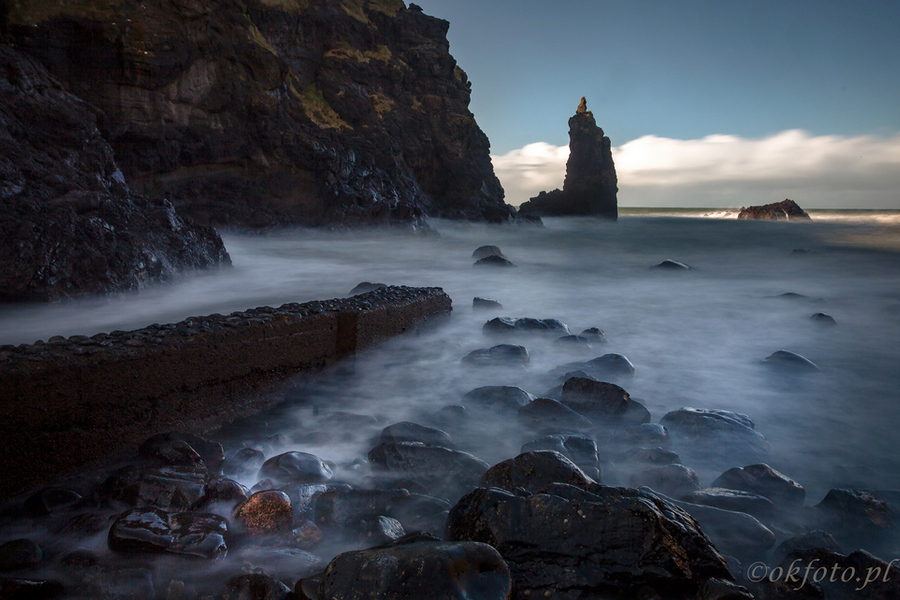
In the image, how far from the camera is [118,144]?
38.4 feet

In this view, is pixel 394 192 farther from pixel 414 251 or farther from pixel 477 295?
pixel 477 295

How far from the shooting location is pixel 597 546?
4.68 feet

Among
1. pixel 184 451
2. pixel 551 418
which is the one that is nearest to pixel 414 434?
pixel 551 418

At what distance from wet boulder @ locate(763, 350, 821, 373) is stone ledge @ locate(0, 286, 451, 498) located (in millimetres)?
3442

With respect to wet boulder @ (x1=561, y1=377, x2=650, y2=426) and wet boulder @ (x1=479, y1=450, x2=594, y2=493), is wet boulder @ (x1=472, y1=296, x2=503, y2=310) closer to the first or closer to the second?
wet boulder @ (x1=561, y1=377, x2=650, y2=426)

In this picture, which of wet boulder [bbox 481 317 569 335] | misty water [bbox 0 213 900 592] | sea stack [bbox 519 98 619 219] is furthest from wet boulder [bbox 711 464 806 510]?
sea stack [bbox 519 98 619 219]

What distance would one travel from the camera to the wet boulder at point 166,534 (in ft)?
5.28

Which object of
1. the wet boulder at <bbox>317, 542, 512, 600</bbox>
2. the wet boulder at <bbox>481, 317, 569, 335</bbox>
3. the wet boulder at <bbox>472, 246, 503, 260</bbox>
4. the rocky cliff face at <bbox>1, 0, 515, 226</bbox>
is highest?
the rocky cliff face at <bbox>1, 0, 515, 226</bbox>

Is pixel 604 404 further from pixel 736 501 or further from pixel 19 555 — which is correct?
pixel 19 555

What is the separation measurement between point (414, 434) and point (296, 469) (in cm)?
63

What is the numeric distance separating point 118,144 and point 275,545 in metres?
13.3

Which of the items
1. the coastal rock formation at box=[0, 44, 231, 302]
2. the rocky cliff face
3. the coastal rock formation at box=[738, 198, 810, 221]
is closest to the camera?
the coastal rock formation at box=[0, 44, 231, 302]

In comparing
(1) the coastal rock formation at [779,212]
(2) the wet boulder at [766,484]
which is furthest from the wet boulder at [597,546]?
(1) the coastal rock formation at [779,212]

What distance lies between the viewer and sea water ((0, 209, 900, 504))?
2730 mm
